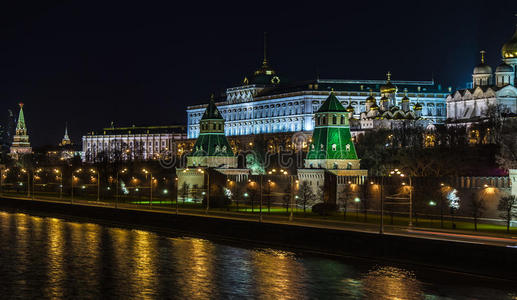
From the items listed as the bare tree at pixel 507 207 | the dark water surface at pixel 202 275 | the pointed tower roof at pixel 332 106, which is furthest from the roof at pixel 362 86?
the dark water surface at pixel 202 275

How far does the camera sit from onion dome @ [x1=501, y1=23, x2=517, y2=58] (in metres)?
120

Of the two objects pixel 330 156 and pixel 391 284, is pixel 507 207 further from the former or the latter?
pixel 391 284

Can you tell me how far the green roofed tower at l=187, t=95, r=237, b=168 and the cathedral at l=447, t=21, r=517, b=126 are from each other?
40139mm

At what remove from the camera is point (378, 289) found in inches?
1430

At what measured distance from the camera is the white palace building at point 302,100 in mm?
153500

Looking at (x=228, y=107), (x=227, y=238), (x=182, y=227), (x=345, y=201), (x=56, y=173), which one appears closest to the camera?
(x=227, y=238)

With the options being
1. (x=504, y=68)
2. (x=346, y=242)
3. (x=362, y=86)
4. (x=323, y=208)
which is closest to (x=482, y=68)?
(x=504, y=68)

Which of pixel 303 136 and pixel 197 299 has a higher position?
pixel 303 136

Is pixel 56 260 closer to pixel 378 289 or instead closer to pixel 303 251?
pixel 303 251

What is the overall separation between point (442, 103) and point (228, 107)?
1790 inches

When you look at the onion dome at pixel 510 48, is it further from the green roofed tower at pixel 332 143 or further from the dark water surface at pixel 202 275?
the dark water surface at pixel 202 275

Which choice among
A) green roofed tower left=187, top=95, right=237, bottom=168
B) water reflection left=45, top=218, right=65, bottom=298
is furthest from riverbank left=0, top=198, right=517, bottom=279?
green roofed tower left=187, top=95, right=237, bottom=168

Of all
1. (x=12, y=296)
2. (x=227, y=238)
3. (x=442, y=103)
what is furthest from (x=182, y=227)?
(x=442, y=103)

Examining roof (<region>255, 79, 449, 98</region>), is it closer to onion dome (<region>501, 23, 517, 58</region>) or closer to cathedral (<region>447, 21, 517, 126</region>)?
cathedral (<region>447, 21, 517, 126</region>)
